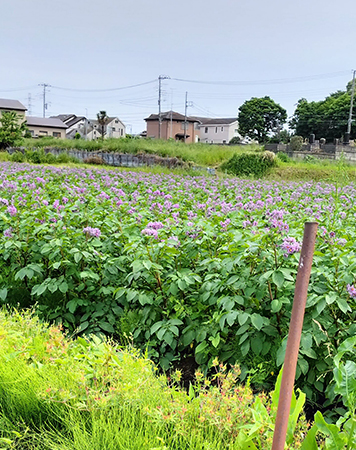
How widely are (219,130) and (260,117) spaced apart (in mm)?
10686

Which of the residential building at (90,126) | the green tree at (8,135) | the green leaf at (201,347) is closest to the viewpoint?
the green leaf at (201,347)

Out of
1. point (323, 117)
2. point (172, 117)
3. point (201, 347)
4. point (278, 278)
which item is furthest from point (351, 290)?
point (172, 117)

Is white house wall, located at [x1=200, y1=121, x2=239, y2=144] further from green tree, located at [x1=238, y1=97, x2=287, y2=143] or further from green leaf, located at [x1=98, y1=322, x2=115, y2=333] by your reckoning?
green leaf, located at [x1=98, y1=322, x2=115, y2=333]

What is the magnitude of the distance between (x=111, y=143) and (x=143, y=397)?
2351 cm

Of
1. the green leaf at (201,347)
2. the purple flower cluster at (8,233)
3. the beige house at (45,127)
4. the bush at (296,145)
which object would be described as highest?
the beige house at (45,127)

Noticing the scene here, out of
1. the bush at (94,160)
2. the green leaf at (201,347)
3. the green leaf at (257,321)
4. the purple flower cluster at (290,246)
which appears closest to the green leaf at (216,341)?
the green leaf at (201,347)

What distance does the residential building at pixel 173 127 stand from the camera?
61.9 meters

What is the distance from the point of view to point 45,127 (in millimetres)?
58531

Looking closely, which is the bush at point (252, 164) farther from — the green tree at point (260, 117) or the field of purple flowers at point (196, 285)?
the green tree at point (260, 117)

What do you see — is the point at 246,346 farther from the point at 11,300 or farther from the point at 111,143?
the point at 111,143

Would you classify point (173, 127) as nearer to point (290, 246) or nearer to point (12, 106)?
point (12, 106)

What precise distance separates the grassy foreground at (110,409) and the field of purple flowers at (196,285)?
46 centimetres

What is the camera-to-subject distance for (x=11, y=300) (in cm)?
344

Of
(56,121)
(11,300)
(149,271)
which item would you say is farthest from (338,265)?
(56,121)
